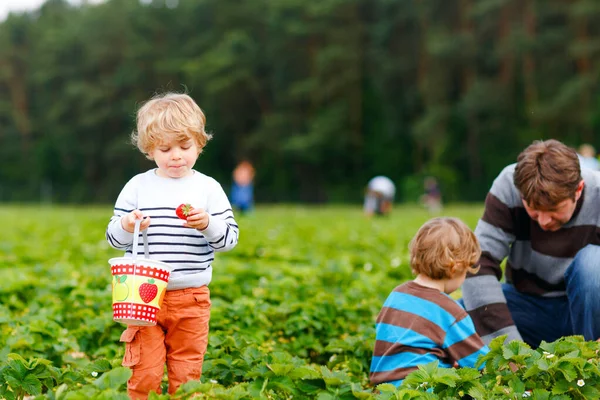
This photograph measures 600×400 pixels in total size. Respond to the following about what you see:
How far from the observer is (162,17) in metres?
54.0

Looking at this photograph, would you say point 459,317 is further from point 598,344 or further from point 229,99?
point 229,99

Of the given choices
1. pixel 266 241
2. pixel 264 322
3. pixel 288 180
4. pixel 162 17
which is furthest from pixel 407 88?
pixel 264 322

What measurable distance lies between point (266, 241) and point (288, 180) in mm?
38055

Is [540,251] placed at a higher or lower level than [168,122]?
lower

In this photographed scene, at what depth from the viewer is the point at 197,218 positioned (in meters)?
2.92

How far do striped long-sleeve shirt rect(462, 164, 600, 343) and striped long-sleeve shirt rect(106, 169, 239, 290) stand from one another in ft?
4.77

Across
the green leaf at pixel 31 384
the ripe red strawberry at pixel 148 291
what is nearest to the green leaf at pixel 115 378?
the ripe red strawberry at pixel 148 291

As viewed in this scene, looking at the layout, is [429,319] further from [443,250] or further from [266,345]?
[266,345]

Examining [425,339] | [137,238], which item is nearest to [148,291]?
[137,238]

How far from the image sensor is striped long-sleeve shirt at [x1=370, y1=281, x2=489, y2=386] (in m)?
3.38

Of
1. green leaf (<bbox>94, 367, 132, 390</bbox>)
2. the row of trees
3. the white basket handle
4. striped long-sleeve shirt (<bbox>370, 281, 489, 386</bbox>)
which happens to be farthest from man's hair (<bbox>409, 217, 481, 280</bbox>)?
the row of trees

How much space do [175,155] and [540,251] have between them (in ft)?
6.71

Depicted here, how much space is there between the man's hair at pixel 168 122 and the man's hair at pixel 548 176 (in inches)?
60.9

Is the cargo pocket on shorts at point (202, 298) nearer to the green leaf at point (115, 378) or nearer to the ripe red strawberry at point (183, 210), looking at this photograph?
the ripe red strawberry at point (183, 210)
